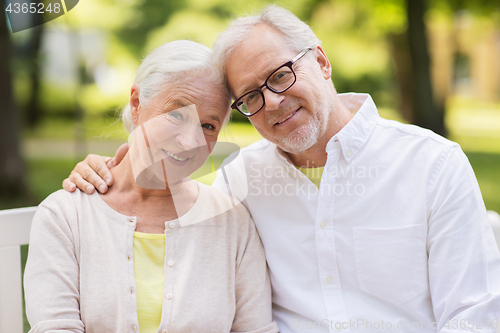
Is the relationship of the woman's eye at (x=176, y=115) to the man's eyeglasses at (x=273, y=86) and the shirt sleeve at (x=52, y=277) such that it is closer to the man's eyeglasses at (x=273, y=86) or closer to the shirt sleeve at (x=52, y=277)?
the man's eyeglasses at (x=273, y=86)

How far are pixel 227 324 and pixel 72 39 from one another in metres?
7.34

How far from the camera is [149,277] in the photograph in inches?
70.2

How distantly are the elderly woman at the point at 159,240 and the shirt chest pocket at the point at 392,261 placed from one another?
1.36 ft

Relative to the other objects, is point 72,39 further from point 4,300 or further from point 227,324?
point 227,324

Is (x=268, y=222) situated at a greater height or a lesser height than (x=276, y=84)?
lesser

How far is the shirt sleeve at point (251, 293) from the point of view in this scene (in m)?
1.85

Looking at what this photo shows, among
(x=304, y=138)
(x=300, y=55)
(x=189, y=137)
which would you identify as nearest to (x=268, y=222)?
(x=304, y=138)

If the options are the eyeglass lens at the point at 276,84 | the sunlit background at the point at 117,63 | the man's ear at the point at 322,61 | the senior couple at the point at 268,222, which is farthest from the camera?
the sunlit background at the point at 117,63

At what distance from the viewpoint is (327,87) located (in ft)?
6.75

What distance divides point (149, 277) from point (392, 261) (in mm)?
977

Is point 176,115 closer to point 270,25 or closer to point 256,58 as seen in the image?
point 256,58

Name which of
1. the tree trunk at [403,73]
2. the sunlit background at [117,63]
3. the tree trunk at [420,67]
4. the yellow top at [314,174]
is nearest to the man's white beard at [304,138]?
the yellow top at [314,174]

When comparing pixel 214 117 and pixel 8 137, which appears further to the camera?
pixel 8 137

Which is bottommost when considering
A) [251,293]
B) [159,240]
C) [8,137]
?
[8,137]
